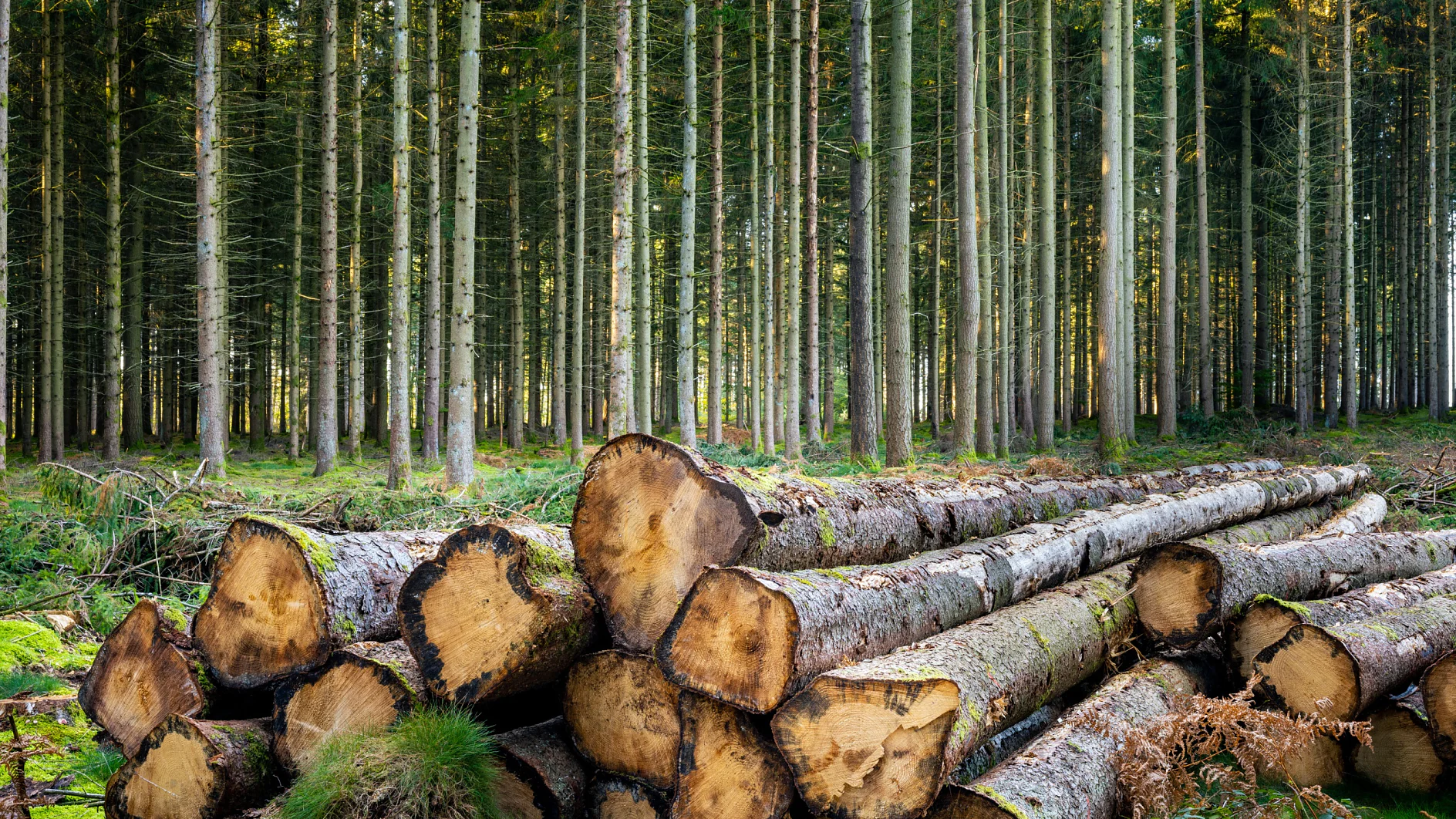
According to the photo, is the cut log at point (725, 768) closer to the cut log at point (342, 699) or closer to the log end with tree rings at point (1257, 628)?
the cut log at point (342, 699)

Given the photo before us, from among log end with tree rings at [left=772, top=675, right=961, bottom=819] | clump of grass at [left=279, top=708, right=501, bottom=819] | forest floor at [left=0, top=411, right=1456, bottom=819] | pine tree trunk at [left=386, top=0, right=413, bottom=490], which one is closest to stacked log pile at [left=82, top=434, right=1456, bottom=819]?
log end with tree rings at [left=772, top=675, right=961, bottom=819]

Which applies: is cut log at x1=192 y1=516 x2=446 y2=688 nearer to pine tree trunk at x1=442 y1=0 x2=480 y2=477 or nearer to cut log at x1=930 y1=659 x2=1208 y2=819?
cut log at x1=930 y1=659 x2=1208 y2=819

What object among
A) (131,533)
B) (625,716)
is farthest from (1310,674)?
(131,533)

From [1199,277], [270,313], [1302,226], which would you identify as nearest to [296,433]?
[270,313]

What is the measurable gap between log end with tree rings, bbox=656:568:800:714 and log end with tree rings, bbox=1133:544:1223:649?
260cm

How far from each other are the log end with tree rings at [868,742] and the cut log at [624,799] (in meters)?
0.81

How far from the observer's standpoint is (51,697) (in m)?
4.30

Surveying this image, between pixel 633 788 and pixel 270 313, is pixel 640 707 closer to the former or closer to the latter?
pixel 633 788

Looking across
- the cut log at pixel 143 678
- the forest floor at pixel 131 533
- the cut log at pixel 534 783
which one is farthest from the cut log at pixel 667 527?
the forest floor at pixel 131 533

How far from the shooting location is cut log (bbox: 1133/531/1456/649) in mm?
4082

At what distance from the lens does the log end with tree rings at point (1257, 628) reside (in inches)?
155

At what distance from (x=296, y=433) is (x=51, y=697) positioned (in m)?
16.0

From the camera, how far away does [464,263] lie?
11.6m

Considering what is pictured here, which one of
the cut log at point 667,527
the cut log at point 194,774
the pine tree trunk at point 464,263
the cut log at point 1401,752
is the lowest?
the cut log at point 1401,752
